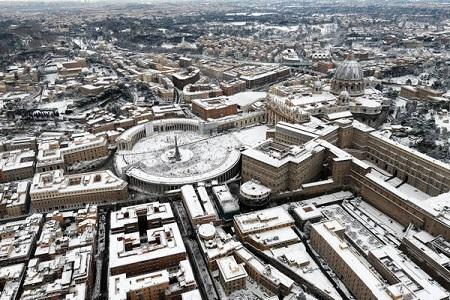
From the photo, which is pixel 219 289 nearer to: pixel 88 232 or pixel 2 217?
pixel 88 232

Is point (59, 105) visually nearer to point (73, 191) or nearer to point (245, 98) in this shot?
point (245, 98)

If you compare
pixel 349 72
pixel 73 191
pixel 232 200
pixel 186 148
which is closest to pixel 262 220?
pixel 232 200

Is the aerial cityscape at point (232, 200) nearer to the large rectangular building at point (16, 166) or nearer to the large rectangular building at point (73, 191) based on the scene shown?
the large rectangular building at point (73, 191)

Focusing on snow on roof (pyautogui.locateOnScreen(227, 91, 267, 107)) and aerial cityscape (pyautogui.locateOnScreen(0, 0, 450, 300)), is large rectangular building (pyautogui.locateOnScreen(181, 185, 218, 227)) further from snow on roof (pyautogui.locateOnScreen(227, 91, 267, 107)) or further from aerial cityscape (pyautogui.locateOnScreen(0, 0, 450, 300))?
snow on roof (pyautogui.locateOnScreen(227, 91, 267, 107))

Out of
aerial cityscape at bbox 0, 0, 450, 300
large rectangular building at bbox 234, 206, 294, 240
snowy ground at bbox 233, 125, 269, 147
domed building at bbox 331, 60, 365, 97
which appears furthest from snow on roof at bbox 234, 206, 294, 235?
domed building at bbox 331, 60, 365, 97

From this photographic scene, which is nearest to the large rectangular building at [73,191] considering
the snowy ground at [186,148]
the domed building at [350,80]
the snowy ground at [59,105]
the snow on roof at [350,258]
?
the snowy ground at [186,148]

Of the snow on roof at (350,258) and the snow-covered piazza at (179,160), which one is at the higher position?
the snow on roof at (350,258)

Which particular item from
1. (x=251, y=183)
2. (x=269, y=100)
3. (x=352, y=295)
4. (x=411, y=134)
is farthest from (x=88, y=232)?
(x=411, y=134)

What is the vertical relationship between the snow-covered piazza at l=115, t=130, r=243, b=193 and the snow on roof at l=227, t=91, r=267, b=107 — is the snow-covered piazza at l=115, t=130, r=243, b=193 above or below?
below

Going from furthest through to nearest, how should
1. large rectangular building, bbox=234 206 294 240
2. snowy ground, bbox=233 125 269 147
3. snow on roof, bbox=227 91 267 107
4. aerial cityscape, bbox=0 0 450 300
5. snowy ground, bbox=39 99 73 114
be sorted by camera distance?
snowy ground, bbox=39 99 73 114 → snow on roof, bbox=227 91 267 107 → snowy ground, bbox=233 125 269 147 → large rectangular building, bbox=234 206 294 240 → aerial cityscape, bbox=0 0 450 300
